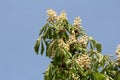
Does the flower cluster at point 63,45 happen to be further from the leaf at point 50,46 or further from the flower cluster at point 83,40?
the flower cluster at point 83,40

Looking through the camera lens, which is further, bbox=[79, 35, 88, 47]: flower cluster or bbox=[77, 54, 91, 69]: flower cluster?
bbox=[79, 35, 88, 47]: flower cluster

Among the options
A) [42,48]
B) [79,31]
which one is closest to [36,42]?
[42,48]

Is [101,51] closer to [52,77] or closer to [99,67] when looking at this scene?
[99,67]

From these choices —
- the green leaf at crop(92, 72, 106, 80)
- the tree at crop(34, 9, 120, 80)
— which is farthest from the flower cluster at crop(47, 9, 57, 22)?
the green leaf at crop(92, 72, 106, 80)

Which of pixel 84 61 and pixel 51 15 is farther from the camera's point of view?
pixel 51 15

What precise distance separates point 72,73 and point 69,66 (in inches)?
A: 6.6

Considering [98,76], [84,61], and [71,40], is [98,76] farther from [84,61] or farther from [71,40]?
[71,40]

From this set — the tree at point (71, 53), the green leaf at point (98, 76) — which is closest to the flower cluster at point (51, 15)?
the tree at point (71, 53)

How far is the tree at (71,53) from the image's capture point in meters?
8.58

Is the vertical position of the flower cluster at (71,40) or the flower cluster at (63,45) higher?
the flower cluster at (71,40)

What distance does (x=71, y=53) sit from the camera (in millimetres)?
9289

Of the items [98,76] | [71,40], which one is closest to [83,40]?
[71,40]

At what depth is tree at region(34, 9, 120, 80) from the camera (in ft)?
28.1

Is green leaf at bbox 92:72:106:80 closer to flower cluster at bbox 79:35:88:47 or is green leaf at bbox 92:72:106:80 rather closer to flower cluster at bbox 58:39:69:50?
flower cluster at bbox 58:39:69:50
